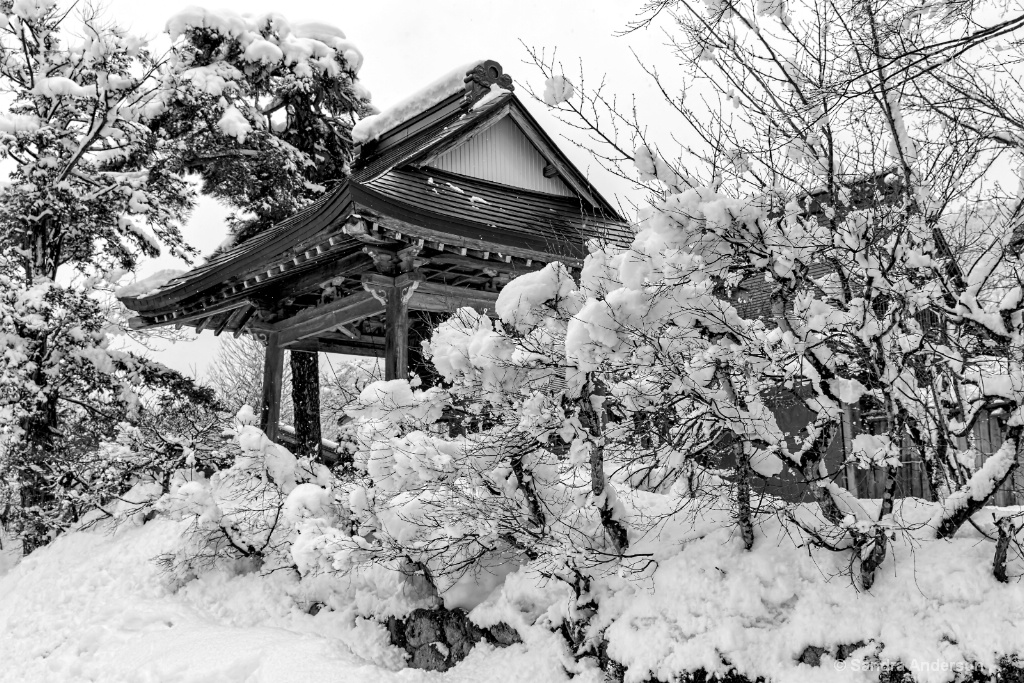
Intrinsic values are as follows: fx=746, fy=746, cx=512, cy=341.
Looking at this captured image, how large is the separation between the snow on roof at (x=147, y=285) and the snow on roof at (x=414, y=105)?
10.9 ft

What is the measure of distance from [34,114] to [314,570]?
9.12m

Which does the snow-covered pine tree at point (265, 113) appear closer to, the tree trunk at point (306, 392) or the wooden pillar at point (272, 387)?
the tree trunk at point (306, 392)

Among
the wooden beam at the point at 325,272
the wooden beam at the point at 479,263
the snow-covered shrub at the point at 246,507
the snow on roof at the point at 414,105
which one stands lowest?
the snow-covered shrub at the point at 246,507

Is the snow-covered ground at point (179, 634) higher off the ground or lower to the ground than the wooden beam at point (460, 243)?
lower

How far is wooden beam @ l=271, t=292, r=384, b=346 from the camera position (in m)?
8.21

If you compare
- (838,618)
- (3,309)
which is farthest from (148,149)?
(838,618)

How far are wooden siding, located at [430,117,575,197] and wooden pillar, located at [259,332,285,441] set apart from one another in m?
3.22

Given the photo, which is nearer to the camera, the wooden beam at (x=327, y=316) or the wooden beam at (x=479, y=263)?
the wooden beam at (x=479, y=263)

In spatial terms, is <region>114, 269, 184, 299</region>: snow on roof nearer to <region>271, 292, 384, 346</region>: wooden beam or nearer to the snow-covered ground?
<region>271, 292, 384, 346</region>: wooden beam

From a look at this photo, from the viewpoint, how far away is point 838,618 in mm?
3637

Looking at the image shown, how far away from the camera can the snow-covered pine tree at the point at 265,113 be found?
12164 millimetres

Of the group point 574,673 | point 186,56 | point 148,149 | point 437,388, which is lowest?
point 574,673

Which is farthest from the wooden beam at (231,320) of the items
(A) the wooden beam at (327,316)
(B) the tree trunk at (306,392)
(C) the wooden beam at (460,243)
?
(C) the wooden beam at (460,243)

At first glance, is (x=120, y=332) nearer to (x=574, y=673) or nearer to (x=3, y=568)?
(x=3, y=568)
